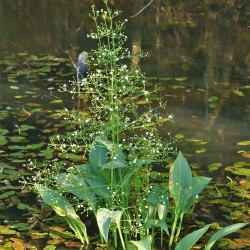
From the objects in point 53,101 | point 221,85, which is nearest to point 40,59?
point 53,101

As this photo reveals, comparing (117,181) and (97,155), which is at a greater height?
(97,155)

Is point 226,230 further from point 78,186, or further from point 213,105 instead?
point 213,105

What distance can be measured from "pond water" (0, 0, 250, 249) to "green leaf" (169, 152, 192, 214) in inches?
26.4

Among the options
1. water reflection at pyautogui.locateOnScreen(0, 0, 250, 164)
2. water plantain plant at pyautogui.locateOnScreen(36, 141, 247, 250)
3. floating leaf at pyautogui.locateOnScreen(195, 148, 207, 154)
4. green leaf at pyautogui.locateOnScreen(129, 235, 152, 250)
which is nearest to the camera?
green leaf at pyautogui.locateOnScreen(129, 235, 152, 250)

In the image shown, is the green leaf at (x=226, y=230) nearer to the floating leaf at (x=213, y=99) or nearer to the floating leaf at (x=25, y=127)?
the floating leaf at (x=25, y=127)

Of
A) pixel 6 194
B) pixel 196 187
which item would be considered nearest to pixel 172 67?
pixel 6 194

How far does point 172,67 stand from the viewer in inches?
293

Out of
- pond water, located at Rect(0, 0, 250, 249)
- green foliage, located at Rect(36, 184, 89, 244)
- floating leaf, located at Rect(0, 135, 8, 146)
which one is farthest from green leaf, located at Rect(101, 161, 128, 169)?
floating leaf, located at Rect(0, 135, 8, 146)

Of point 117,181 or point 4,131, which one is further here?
point 4,131

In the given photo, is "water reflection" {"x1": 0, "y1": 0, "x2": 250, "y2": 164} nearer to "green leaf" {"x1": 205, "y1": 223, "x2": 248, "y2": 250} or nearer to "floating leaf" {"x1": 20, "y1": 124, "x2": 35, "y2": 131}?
"floating leaf" {"x1": 20, "y1": 124, "x2": 35, "y2": 131}

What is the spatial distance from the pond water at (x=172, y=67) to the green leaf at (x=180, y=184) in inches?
26.4

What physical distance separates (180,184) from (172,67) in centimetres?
423

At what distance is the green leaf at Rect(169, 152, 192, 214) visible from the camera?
10.8ft

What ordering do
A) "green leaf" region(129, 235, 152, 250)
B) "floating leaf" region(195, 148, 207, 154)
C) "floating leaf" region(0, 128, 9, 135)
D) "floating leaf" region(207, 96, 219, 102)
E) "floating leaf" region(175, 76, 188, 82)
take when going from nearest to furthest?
1. "green leaf" region(129, 235, 152, 250)
2. "floating leaf" region(195, 148, 207, 154)
3. "floating leaf" region(0, 128, 9, 135)
4. "floating leaf" region(207, 96, 219, 102)
5. "floating leaf" region(175, 76, 188, 82)
